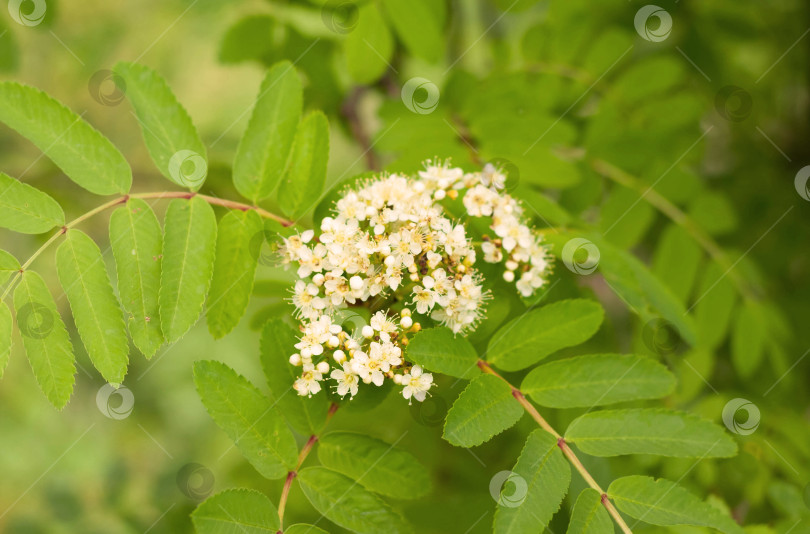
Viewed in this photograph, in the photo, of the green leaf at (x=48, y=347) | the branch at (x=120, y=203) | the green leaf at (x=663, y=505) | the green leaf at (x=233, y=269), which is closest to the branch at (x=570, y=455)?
the green leaf at (x=663, y=505)

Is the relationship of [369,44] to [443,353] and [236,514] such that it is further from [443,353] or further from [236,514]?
[236,514]

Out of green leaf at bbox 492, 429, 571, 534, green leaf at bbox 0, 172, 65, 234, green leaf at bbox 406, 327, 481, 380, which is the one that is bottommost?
green leaf at bbox 0, 172, 65, 234

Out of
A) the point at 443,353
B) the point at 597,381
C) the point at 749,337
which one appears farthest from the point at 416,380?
the point at 749,337

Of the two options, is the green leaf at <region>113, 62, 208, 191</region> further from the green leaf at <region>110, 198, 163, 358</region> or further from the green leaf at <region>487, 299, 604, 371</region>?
the green leaf at <region>487, 299, 604, 371</region>

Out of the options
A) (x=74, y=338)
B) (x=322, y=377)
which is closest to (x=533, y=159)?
(x=322, y=377)

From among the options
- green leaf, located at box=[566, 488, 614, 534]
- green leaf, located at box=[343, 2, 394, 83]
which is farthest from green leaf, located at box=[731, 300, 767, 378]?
green leaf, located at box=[343, 2, 394, 83]

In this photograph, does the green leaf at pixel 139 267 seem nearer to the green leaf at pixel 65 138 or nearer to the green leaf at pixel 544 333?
the green leaf at pixel 65 138
